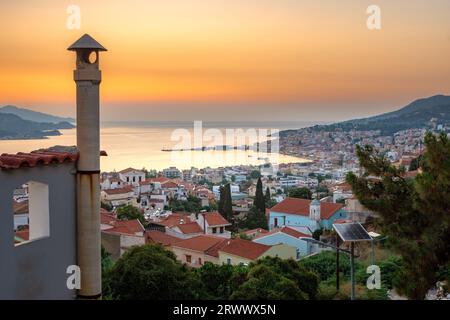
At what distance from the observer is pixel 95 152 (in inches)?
197

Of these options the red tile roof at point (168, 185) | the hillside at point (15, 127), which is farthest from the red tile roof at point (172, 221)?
the red tile roof at point (168, 185)

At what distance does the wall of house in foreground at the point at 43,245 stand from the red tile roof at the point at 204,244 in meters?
15.5

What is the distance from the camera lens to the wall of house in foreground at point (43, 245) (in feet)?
13.4

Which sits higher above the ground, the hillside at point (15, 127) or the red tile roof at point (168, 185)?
the hillside at point (15, 127)

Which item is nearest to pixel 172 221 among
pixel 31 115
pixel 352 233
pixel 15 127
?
pixel 31 115

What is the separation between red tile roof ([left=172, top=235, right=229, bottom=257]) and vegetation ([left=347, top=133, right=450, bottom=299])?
14029 millimetres

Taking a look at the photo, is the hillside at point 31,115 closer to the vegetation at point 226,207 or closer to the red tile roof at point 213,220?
the red tile roof at point 213,220

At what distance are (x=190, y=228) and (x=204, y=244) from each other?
651cm

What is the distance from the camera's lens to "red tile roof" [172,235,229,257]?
20.5 metres

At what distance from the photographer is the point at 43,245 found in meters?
4.51

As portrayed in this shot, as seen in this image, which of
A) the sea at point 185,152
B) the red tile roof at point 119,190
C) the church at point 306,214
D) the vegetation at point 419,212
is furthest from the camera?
the sea at point 185,152

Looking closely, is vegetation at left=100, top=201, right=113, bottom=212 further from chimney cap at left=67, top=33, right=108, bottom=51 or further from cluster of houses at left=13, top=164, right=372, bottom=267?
chimney cap at left=67, top=33, right=108, bottom=51
